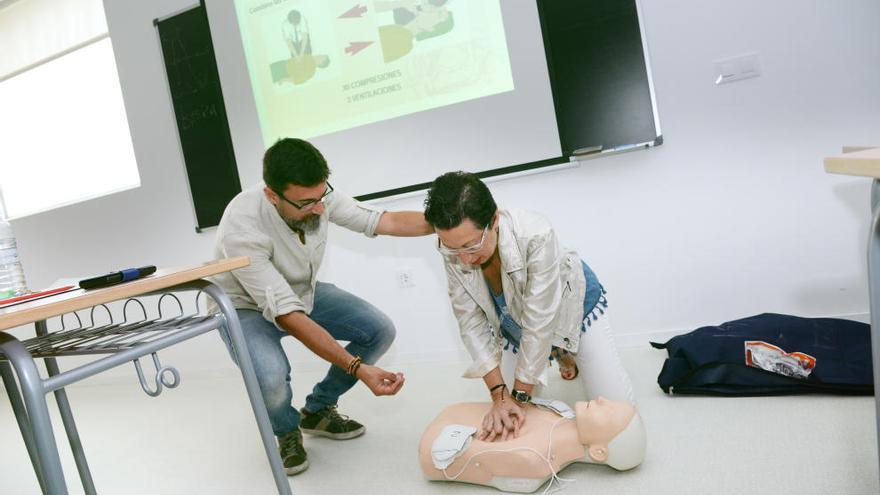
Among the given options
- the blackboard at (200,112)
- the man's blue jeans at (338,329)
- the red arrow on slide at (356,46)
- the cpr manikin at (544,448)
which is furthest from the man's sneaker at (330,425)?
the red arrow on slide at (356,46)

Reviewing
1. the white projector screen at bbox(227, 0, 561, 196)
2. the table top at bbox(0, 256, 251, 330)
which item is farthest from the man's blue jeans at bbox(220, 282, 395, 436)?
the white projector screen at bbox(227, 0, 561, 196)

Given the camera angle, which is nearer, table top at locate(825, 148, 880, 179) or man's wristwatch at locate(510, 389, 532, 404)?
table top at locate(825, 148, 880, 179)

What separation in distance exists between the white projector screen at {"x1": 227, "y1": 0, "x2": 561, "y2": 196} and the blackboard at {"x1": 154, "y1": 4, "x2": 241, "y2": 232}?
268mm

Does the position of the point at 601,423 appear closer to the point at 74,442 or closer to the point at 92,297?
the point at 92,297

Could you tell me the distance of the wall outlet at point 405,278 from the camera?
294cm

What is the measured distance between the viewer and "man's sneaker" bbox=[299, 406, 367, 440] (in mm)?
2158

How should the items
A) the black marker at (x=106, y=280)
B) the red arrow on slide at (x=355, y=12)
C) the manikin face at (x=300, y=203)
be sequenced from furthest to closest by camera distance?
the red arrow on slide at (x=355, y=12), the manikin face at (x=300, y=203), the black marker at (x=106, y=280)

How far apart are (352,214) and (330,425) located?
0.77 meters

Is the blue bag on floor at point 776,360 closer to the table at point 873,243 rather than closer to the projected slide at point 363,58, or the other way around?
the table at point 873,243

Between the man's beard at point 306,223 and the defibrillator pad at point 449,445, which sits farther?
the man's beard at point 306,223

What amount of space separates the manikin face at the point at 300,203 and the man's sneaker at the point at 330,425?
70cm

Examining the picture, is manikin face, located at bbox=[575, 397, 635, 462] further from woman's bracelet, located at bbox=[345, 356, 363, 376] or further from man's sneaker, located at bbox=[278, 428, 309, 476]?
man's sneaker, located at bbox=[278, 428, 309, 476]

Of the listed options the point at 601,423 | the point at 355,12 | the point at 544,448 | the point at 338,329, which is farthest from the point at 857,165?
the point at 355,12

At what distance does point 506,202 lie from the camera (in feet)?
8.87
